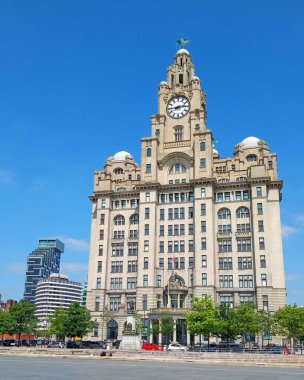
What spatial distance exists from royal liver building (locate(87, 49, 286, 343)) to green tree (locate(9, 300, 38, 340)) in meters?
13.6

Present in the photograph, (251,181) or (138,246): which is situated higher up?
(251,181)

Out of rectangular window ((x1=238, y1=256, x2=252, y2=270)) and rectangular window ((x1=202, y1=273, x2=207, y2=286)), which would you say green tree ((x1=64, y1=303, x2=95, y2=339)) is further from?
rectangular window ((x1=238, y1=256, x2=252, y2=270))

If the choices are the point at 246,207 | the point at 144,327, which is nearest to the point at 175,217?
the point at 246,207

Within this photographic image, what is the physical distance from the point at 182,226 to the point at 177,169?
14.8 metres

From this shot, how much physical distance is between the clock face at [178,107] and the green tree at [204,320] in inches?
2044

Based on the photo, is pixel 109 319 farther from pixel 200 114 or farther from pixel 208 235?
pixel 200 114

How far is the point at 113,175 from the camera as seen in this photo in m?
109

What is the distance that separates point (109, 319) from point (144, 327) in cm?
947

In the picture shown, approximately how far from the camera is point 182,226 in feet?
317

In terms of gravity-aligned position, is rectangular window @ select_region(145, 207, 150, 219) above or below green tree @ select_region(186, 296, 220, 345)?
above

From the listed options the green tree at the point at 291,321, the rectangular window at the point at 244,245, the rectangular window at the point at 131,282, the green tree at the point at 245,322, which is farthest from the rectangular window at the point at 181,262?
the green tree at the point at 291,321

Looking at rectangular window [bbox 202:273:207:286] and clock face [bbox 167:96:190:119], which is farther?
clock face [bbox 167:96:190:119]

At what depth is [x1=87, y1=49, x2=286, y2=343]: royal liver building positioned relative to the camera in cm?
8925

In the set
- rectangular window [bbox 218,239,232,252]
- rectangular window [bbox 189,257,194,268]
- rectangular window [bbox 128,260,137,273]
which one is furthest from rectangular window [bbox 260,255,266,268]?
rectangular window [bbox 128,260,137,273]
